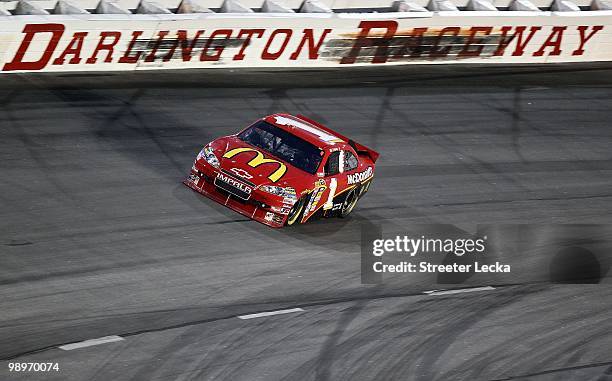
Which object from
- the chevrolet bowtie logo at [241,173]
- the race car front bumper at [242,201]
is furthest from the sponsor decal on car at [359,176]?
the chevrolet bowtie logo at [241,173]

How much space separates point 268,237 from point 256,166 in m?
1.07

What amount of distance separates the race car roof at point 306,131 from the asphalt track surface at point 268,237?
1.24 meters

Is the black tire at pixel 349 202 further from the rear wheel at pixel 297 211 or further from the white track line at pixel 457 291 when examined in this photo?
the white track line at pixel 457 291

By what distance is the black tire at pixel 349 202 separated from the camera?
16344 mm

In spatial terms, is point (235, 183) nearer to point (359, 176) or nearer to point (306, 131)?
point (306, 131)

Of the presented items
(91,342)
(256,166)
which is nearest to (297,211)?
(256,166)

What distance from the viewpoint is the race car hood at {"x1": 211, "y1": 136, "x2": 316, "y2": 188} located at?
15.4 metres

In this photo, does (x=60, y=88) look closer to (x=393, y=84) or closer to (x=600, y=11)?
(x=393, y=84)

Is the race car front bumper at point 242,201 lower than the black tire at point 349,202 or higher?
lower

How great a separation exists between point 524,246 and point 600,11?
1239 cm

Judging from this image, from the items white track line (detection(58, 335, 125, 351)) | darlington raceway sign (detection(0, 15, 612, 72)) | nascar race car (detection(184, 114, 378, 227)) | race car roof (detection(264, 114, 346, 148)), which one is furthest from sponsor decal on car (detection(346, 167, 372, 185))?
darlington raceway sign (detection(0, 15, 612, 72))

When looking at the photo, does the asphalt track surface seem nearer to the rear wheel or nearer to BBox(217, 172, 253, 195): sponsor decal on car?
the rear wheel

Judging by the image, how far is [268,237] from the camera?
15.3 metres

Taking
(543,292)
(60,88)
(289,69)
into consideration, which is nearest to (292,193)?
(543,292)
